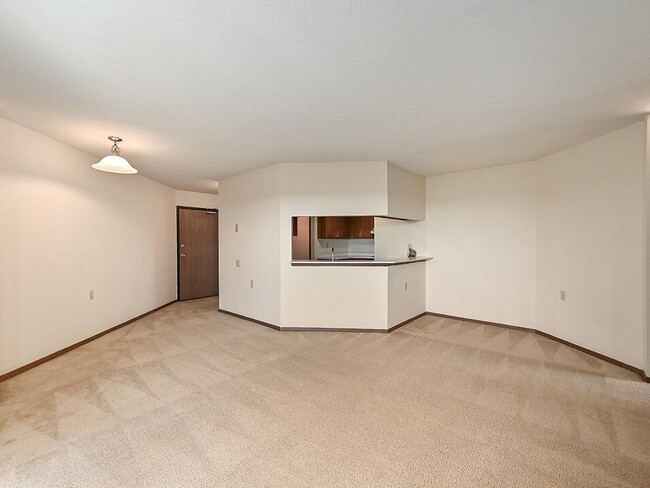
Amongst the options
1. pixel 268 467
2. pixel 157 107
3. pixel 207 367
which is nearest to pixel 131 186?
pixel 157 107

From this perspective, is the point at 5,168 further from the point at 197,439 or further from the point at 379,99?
the point at 379,99

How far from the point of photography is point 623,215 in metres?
3.06

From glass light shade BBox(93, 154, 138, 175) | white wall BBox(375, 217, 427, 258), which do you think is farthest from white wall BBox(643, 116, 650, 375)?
glass light shade BBox(93, 154, 138, 175)

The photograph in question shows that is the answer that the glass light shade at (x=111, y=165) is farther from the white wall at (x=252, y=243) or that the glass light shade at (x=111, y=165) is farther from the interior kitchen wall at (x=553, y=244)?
the interior kitchen wall at (x=553, y=244)

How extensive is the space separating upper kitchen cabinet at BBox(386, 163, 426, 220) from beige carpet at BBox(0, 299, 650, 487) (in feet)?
6.31

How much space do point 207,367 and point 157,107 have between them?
7.87 ft

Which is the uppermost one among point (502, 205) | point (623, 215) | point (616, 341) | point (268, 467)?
point (502, 205)

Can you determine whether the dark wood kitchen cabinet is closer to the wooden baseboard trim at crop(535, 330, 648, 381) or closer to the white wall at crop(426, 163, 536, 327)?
the white wall at crop(426, 163, 536, 327)

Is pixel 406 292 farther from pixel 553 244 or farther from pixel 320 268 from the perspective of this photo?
pixel 553 244

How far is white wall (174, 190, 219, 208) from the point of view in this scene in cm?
631

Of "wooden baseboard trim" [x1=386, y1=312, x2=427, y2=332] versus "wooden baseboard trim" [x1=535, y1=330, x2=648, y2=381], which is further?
"wooden baseboard trim" [x1=386, y1=312, x2=427, y2=332]

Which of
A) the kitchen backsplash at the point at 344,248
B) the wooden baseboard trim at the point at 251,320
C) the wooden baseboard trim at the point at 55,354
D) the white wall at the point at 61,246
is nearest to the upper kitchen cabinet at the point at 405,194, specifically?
the kitchen backsplash at the point at 344,248

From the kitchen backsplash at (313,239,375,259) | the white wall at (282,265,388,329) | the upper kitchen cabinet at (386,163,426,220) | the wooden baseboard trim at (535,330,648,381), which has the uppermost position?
the upper kitchen cabinet at (386,163,426,220)

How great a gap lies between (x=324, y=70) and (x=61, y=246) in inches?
136
